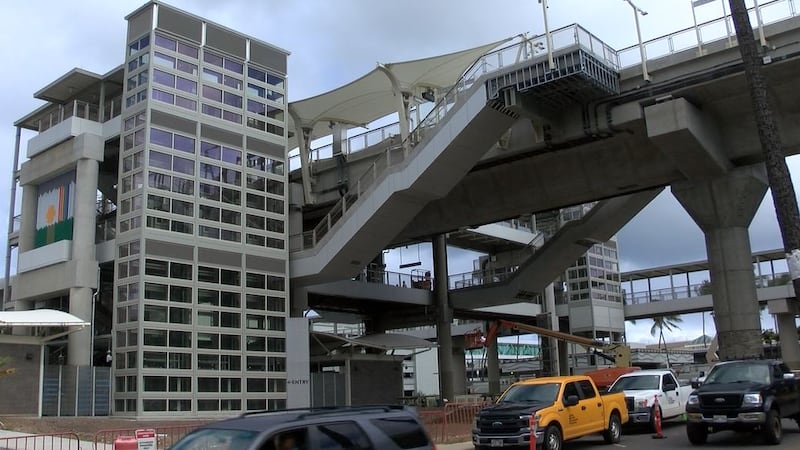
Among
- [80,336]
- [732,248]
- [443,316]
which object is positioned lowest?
[80,336]

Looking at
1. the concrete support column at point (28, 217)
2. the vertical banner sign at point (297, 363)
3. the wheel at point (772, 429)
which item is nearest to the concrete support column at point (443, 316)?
the vertical banner sign at point (297, 363)

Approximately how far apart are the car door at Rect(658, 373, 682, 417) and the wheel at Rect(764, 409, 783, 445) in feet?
18.5

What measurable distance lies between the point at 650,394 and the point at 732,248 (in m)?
9.23

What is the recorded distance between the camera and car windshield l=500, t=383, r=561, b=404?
57.6ft

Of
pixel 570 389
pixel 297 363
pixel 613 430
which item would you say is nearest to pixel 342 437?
pixel 570 389

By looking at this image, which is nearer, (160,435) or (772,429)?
(772,429)

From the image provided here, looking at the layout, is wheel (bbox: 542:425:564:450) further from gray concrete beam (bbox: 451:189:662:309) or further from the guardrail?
the guardrail

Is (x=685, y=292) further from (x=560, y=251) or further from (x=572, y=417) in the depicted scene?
(x=572, y=417)

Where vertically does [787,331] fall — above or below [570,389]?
above

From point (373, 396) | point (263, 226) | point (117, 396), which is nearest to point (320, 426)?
point (117, 396)

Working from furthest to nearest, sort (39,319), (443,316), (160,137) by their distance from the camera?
(443,316), (160,137), (39,319)

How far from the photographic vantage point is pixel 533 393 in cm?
1800

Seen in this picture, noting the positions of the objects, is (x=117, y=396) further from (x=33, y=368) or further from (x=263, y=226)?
(x=263, y=226)

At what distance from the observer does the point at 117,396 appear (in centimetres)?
2805
